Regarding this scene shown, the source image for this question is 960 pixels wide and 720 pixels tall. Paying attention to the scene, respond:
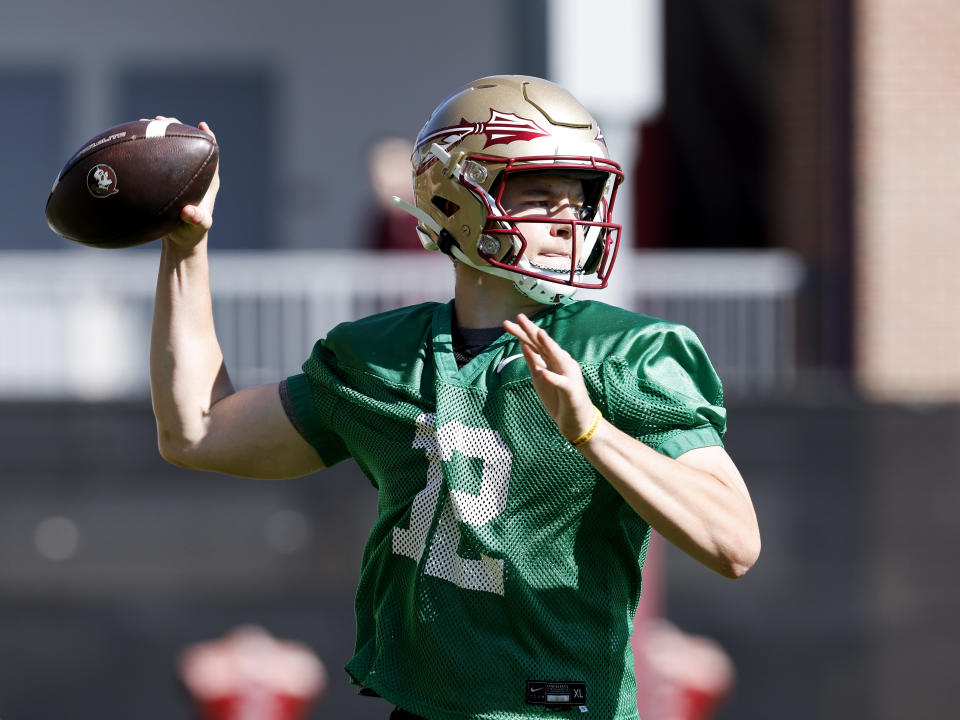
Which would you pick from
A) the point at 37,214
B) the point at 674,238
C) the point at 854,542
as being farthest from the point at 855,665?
the point at 37,214

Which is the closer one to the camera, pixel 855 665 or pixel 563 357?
pixel 563 357

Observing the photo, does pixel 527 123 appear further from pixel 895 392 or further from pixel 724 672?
pixel 895 392

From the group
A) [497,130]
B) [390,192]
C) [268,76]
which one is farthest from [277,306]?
[497,130]

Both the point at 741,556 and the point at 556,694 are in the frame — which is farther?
the point at 556,694

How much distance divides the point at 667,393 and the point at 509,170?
45 cm

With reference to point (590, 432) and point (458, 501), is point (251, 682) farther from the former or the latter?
point (590, 432)

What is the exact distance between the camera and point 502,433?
2.34 meters

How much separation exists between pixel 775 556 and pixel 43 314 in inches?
168

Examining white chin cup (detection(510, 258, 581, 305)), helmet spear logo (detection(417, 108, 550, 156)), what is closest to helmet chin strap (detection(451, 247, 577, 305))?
white chin cup (detection(510, 258, 581, 305))

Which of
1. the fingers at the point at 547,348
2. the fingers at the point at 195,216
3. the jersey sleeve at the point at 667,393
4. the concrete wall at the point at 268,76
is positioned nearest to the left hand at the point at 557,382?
the fingers at the point at 547,348

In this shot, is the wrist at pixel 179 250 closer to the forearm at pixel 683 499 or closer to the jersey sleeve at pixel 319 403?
the jersey sleeve at pixel 319 403

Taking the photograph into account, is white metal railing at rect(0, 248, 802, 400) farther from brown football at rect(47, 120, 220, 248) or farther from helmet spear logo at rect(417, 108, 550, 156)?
helmet spear logo at rect(417, 108, 550, 156)

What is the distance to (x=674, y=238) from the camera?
1082cm

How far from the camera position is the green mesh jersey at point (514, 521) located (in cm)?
230
